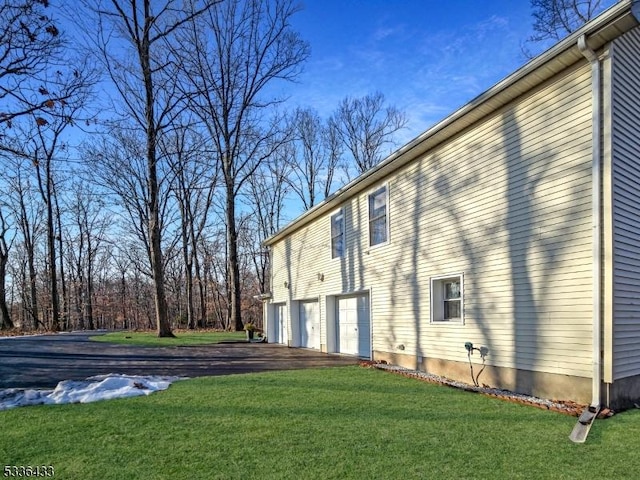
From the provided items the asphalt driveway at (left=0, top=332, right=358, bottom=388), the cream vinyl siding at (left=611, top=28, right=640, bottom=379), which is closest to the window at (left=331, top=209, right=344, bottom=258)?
the asphalt driveway at (left=0, top=332, right=358, bottom=388)

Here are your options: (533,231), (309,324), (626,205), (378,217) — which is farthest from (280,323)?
(626,205)

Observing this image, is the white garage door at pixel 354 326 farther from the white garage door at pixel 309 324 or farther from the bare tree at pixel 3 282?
the bare tree at pixel 3 282

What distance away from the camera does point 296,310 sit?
1684 centimetres

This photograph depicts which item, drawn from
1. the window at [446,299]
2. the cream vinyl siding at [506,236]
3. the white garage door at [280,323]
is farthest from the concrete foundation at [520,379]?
the white garage door at [280,323]

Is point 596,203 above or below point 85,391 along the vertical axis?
above

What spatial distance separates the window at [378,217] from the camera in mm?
10875

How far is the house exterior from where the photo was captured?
5.61 metres

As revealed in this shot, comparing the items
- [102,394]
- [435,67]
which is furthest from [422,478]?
[435,67]

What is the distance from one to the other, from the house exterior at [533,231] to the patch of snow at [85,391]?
5335mm

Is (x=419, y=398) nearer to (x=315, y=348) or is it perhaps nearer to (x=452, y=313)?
(x=452, y=313)

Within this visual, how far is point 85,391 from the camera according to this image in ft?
22.1

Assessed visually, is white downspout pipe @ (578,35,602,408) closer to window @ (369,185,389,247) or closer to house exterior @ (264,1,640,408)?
house exterior @ (264,1,640,408)

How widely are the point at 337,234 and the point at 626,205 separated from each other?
329 inches

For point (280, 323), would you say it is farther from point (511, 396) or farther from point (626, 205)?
point (626, 205)
